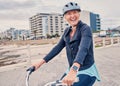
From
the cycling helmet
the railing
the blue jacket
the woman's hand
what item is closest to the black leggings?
the blue jacket

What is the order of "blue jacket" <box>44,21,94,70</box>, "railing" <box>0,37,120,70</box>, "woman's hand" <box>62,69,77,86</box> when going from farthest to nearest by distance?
"railing" <box>0,37,120,70</box>
"blue jacket" <box>44,21,94,70</box>
"woman's hand" <box>62,69,77,86</box>

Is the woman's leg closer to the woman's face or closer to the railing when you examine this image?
the woman's face

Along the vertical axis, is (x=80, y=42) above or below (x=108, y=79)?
above

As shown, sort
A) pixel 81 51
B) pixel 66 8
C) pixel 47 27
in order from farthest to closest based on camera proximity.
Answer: pixel 47 27 → pixel 66 8 → pixel 81 51

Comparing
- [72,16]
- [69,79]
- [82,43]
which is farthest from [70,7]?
[69,79]

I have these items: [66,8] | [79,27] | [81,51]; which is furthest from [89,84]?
[66,8]

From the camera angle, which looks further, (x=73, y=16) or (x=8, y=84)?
(x=8, y=84)

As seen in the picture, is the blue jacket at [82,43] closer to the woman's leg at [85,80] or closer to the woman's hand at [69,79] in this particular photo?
the woman's leg at [85,80]

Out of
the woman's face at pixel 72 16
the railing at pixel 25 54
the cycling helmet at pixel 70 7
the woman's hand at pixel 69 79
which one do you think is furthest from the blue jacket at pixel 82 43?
the railing at pixel 25 54

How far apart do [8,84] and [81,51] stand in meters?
6.95

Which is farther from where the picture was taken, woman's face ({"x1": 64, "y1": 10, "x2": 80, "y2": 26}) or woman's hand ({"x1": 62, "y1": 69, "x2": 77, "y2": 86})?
woman's face ({"x1": 64, "y1": 10, "x2": 80, "y2": 26})

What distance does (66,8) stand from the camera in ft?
9.61

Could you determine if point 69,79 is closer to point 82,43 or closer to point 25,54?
point 82,43

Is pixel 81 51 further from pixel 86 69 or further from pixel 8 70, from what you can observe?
pixel 8 70
